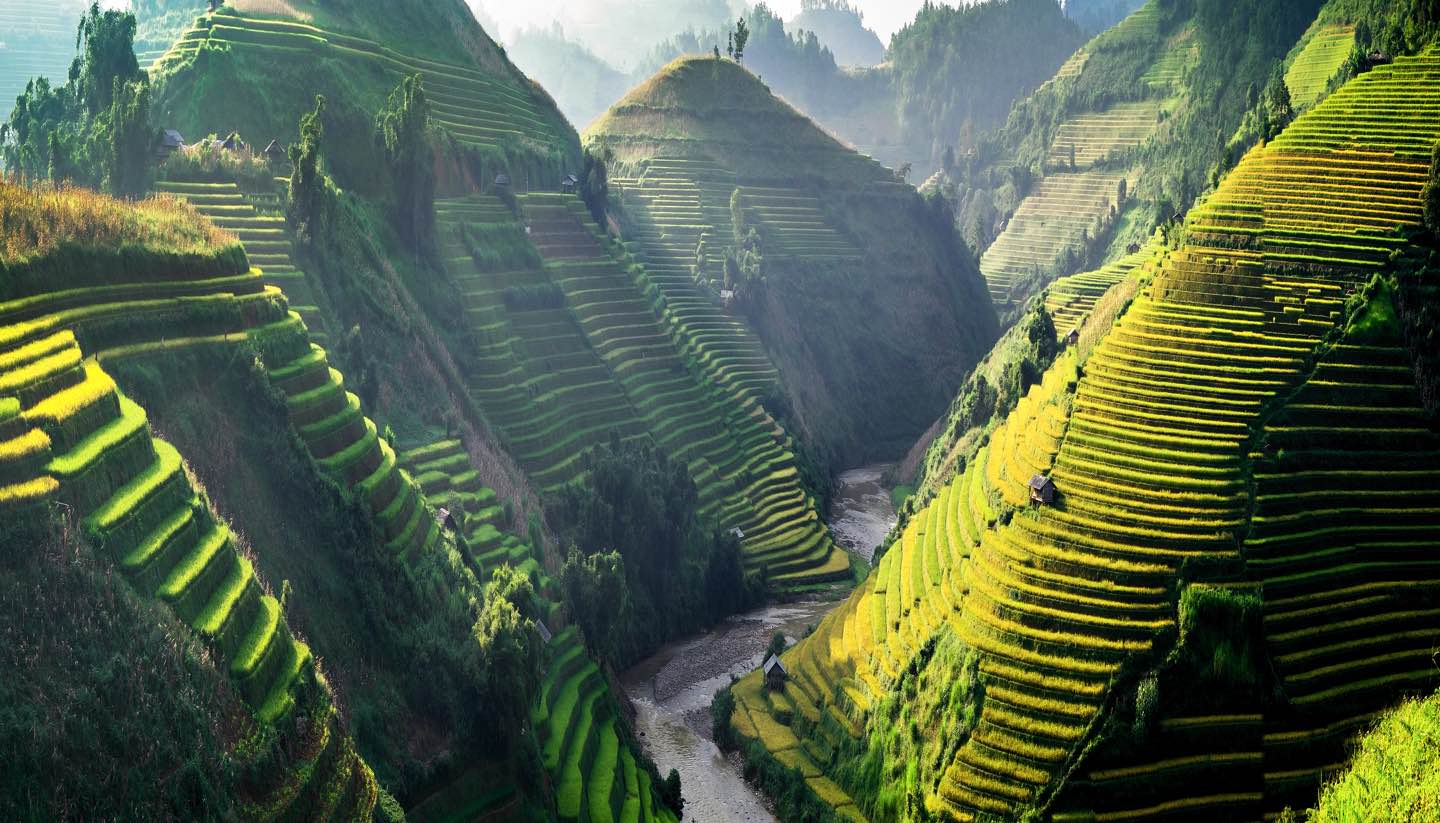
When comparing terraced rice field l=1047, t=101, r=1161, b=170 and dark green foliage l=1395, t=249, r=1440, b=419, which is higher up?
terraced rice field l=1047, t=101, r=1161, b=170

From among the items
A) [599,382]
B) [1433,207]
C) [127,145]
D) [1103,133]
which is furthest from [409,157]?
[1103,133]

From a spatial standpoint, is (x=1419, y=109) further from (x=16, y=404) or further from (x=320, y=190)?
(x=16, y=404)

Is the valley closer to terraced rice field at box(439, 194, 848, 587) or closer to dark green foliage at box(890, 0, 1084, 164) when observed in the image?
terraced rice field at box(439, 194, 848, 587)

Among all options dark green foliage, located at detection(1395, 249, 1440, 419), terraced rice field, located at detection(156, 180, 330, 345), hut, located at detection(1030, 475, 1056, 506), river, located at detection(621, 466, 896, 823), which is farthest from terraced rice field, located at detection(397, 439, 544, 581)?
dark green foliage, located at detection(1395, 249, 1440, 419)

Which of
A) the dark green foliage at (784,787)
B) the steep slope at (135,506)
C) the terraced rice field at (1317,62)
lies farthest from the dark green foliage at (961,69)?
the steep slope at (135,506)

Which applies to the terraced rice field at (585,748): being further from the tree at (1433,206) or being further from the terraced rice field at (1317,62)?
the terraced rice field at (1317,62)

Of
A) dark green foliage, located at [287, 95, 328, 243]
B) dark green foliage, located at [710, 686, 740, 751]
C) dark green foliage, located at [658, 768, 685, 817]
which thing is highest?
dark green foliage, located at [287, 95, 328, 243]

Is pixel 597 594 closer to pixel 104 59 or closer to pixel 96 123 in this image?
pixel 96 123

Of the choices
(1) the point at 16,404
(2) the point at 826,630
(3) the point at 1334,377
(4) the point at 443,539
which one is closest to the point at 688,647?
(2) the point at 826,630
